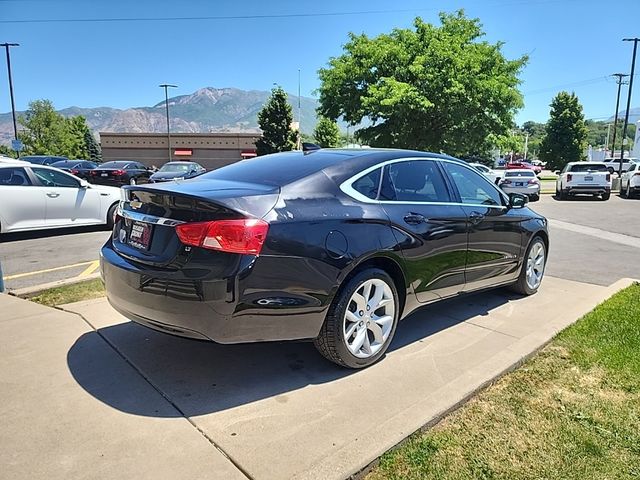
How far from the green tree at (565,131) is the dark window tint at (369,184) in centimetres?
5125

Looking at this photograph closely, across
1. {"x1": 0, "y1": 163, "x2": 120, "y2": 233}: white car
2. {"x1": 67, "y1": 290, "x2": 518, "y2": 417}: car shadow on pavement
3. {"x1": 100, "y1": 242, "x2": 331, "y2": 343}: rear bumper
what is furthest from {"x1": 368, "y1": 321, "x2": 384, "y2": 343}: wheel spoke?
{"x1": 0, "y1": 163, "x2": 120, "y2": 233}: white car

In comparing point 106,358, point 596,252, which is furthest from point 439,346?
point 596,252

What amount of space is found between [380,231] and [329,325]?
0.77 meters

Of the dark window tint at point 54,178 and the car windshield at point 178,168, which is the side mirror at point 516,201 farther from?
the car windshield at point 178,168

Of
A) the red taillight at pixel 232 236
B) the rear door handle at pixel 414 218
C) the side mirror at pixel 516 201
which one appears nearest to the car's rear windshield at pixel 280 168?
the red taillight at pixel 232 236

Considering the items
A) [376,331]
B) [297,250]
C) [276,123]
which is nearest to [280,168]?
[297,250]

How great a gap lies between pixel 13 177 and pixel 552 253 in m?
9.77

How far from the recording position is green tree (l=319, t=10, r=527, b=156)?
23688 mm

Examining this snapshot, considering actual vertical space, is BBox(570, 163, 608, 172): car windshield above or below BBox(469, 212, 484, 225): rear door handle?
above

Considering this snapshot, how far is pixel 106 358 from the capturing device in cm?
362

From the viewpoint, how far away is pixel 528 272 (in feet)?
17.8

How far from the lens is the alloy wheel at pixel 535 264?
18.0 feet

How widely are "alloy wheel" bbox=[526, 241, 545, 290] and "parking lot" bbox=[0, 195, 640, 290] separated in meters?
1.17

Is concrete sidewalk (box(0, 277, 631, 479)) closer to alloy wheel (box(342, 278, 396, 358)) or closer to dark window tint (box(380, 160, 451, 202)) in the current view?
alloy wheel (box(342, 278, 396, 358))
